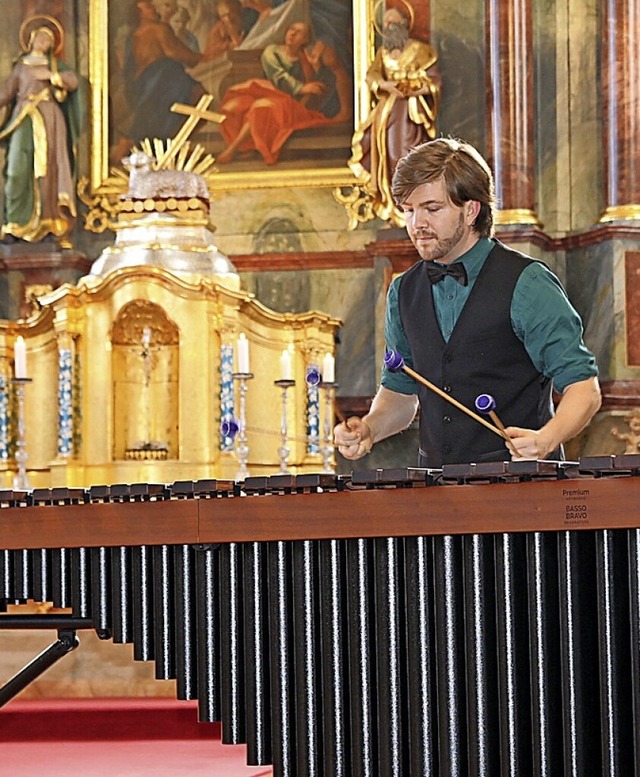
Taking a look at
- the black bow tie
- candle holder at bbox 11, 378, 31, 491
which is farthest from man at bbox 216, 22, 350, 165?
the black bow tie

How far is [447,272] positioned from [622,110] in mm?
5492

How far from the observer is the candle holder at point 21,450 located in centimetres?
787

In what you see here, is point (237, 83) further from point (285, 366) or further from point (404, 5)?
point (285, 366)

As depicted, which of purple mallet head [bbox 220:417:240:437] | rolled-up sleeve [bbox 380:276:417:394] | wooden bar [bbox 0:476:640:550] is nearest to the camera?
wooden bar [bbox 0:476:640:550]

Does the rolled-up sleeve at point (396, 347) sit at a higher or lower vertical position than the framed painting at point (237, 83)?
lower

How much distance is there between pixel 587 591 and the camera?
286 centimetres

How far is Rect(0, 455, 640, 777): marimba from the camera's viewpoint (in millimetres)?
2840

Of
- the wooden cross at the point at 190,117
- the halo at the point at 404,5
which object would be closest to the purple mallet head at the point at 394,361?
the wooden cross at the point at 190,117

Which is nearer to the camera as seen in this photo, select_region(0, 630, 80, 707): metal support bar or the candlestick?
select_region(0, 630, 80, 707): metal support bar

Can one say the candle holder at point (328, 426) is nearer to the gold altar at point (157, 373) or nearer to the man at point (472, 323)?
the gold altar at point (157, 373)

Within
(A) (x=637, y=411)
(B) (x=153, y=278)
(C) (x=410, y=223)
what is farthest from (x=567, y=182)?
(C) (x=410, y=223)

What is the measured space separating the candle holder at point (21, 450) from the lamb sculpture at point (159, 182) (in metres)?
1.15

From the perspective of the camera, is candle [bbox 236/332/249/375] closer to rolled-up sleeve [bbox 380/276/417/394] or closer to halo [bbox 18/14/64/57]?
halo [bbox 18/14/64/57]

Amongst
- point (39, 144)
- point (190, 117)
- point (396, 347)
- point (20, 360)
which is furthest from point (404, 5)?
point (396, 347)
